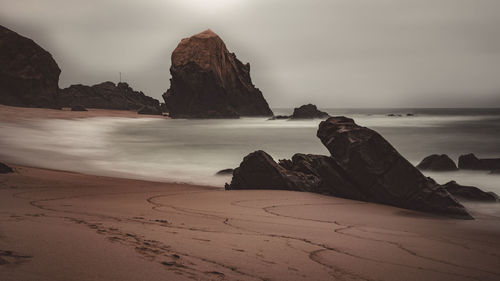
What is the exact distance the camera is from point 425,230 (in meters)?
5.12

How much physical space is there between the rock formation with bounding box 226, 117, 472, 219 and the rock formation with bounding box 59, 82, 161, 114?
74.4m

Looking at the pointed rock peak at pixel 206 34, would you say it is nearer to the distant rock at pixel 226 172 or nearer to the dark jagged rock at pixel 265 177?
the distant rock at pixel 226 172

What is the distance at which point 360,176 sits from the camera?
24.9 feet

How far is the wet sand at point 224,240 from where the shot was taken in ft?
8.57

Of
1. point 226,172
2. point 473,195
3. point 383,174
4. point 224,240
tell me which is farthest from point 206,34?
point 224,240

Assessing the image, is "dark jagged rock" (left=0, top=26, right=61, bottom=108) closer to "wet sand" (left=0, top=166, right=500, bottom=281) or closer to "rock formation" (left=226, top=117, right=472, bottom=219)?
"rock formation" (left=226, top=117, right=472, bottom=219)

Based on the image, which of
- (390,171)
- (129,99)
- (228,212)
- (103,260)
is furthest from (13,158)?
(129,99)

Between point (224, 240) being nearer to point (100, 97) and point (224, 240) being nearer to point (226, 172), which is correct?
point (226, 172)

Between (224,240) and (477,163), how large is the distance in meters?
13.0

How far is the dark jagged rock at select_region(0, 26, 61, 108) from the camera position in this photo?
49497 mm

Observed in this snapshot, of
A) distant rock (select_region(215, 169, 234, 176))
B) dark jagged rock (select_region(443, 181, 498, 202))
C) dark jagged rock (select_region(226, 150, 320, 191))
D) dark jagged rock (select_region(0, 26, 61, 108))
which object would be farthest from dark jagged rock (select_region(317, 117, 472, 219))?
dark jagged rock (select_region(0, 26, 61, 108))

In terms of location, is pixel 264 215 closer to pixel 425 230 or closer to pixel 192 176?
pixel 425 230

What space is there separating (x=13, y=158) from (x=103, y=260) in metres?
11.6

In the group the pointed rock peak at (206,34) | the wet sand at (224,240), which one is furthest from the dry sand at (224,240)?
the pointed rock peak at (206,34)
